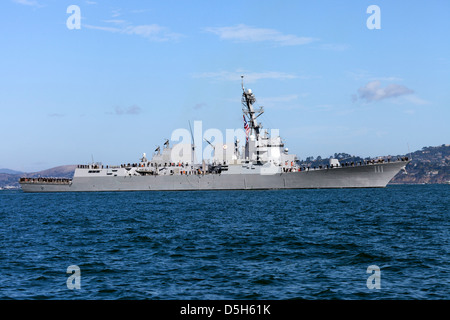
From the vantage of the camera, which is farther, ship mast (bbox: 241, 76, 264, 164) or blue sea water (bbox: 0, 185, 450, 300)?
ship mast (bbox: 241, 76, 264, 164)

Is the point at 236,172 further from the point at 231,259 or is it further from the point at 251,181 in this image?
the point at 231,259

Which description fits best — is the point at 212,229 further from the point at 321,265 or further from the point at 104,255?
the point at 321,265

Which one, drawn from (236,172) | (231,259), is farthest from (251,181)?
(231,259)

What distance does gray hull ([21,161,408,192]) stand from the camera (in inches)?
2891

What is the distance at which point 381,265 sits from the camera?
647 inches

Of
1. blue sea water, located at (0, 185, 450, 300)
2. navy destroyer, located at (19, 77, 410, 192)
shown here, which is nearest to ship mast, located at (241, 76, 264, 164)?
navy destroyer, located at (19, 77, 410, 192)

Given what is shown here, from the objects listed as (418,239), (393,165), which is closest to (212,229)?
(418,239)

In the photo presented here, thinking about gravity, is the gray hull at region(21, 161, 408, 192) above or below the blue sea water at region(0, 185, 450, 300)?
above

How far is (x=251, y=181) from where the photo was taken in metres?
Result: 77.6

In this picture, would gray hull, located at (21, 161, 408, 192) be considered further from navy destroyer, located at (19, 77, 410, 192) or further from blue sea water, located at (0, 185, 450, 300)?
blue sea water, located at (0, 185, 450, 300)

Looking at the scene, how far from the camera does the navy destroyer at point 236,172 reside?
243ft

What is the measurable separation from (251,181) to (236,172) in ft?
10.7

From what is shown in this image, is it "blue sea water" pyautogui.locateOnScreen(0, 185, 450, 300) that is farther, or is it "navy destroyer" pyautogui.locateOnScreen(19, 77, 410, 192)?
"navy destroyer" pyautogui.locateOnScreen(19, 77, 410, 192)
